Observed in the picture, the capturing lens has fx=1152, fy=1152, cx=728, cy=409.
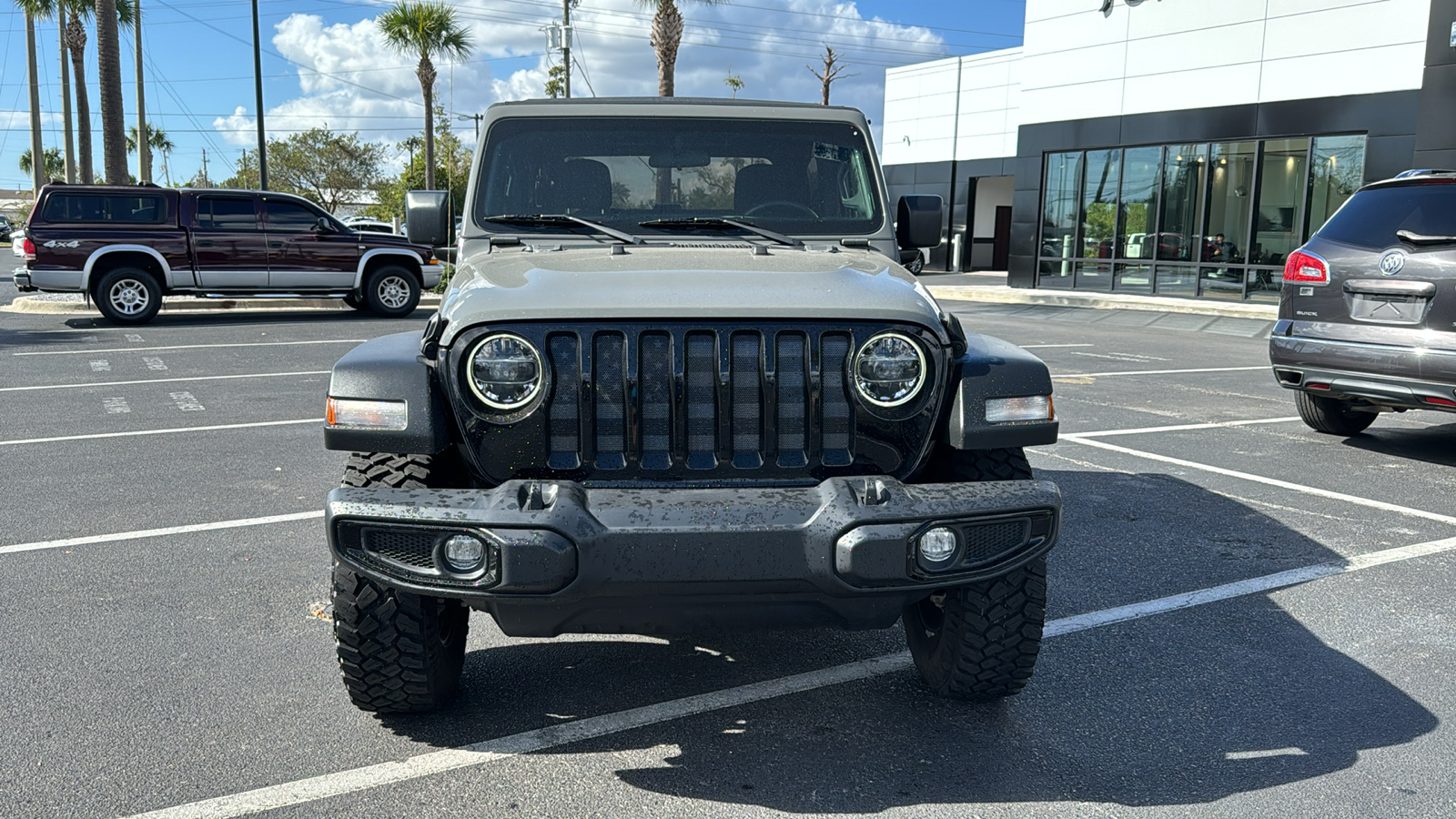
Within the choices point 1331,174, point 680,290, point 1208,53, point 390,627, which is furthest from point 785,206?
point 1208,53

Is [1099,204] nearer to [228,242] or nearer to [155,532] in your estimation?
[228,242]

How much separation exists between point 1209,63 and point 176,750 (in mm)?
23212

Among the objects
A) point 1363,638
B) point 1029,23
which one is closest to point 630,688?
point 1363,638

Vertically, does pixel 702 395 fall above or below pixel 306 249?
below

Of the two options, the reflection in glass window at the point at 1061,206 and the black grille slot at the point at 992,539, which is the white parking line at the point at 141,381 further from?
the reflection in glass window at the point at 1061,206

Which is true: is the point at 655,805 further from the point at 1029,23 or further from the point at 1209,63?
the point at 1029,23

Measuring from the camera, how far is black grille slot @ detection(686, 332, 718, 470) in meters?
3.07

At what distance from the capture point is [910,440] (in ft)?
10.4

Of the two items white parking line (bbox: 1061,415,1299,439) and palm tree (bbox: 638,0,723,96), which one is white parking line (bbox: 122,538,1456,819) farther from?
palm tree (bbox: 638,0,723,96)

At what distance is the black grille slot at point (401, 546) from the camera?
2783 mm

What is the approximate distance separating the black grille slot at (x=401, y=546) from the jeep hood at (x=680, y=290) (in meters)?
0.57

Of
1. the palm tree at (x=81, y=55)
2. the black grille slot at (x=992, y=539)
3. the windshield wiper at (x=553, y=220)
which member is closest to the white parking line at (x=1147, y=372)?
the windshield wiper at (x=553, y=220)

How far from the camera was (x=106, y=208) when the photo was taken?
15469 mm

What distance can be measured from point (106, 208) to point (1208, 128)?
19.2 meters
